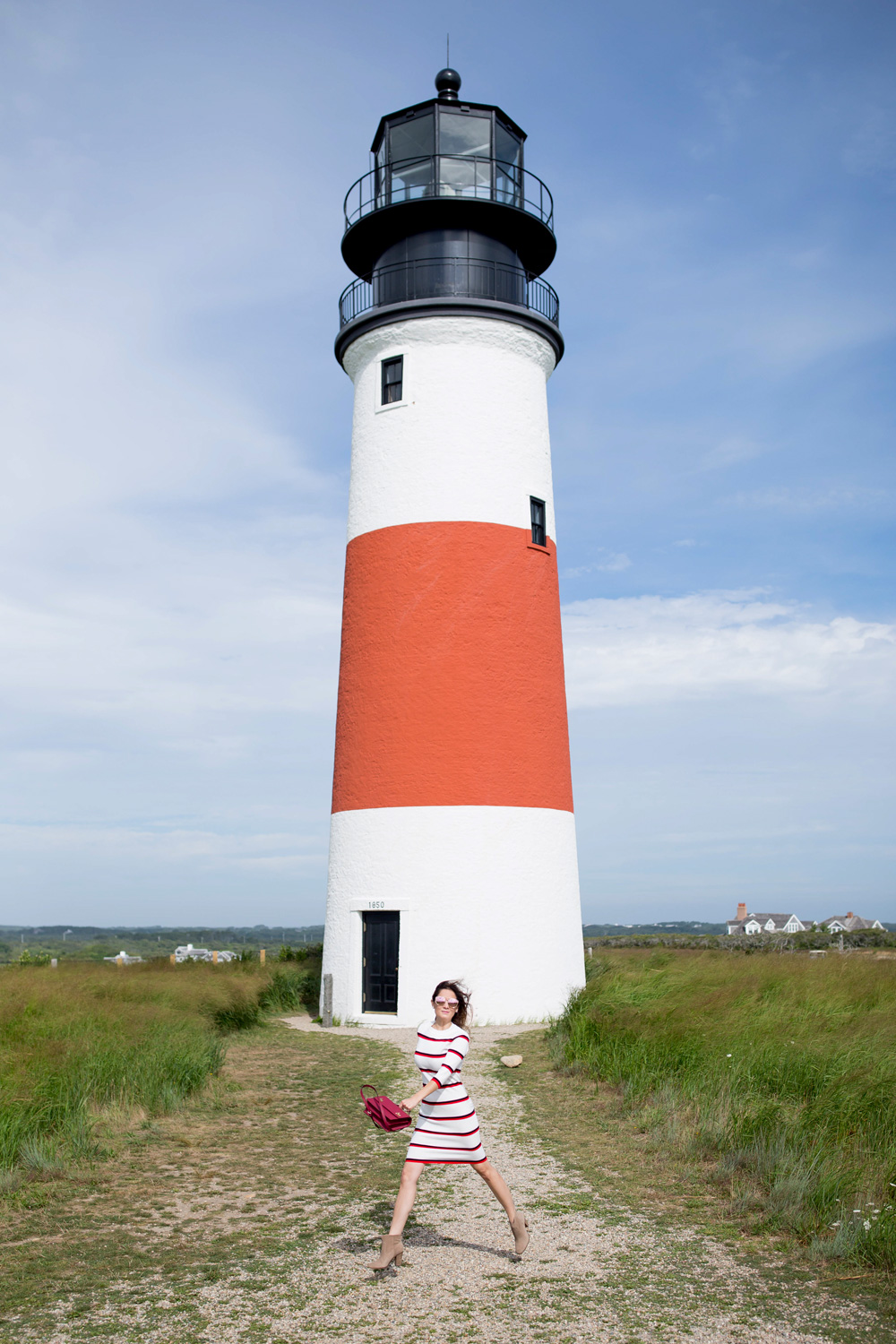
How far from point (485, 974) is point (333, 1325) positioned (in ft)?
35.5

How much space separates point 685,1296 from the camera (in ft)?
18.2

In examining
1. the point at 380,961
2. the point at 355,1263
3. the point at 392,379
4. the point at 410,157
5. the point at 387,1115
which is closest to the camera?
the point at 387,1115

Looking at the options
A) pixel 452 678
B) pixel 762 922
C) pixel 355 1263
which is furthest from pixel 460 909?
pixel 762 922

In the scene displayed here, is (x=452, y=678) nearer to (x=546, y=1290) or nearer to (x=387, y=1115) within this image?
(x=387, y=1115)

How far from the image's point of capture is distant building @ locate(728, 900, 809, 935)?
2758 inches

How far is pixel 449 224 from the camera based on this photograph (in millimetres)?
17969

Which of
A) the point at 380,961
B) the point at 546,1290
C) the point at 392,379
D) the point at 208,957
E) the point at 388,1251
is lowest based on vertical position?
the point at 546,1290

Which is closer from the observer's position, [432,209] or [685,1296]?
[685,1296]

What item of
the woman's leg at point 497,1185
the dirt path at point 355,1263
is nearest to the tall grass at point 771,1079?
the dirt path at point 355,1263

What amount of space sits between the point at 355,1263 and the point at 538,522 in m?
13.5

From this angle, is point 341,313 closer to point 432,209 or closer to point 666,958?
point 432,209

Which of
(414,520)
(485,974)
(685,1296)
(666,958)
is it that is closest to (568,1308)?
(685,1296)

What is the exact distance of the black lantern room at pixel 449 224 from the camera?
17766mm

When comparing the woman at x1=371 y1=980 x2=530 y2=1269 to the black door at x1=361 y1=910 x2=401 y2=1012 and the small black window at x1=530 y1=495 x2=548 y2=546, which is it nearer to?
the black door at x1=361 y1=910 x2=401 y2=1012
